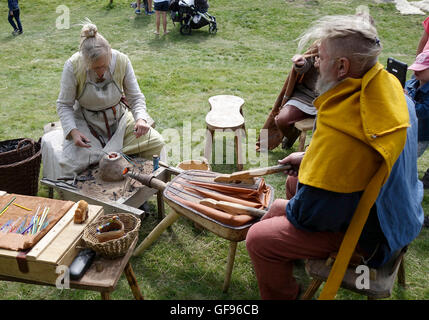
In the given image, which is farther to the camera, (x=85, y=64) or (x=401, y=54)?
(x=401, y=54)

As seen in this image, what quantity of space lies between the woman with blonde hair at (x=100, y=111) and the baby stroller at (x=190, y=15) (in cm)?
652

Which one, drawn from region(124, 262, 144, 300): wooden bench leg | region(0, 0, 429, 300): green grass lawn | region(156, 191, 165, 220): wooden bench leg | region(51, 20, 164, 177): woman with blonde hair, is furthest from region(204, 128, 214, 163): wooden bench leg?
region(124, 262, 144, 300): wooden bench leg

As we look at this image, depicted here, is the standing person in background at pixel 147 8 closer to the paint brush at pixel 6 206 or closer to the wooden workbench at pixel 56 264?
the paint brush at pixel 6 206

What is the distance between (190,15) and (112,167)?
7425 mm

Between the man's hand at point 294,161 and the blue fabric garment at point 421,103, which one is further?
the blue fabric garment at point 421,103

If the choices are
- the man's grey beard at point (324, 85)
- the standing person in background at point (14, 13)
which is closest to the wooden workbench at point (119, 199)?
the man's grey beard at point (324, 85)

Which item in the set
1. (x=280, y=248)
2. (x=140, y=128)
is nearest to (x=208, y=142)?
(x=140, y=128)

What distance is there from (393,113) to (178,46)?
781cm

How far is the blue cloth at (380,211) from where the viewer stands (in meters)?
1.92

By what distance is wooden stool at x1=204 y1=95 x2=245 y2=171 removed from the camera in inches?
160

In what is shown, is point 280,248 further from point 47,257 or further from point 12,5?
A: point 12,5
